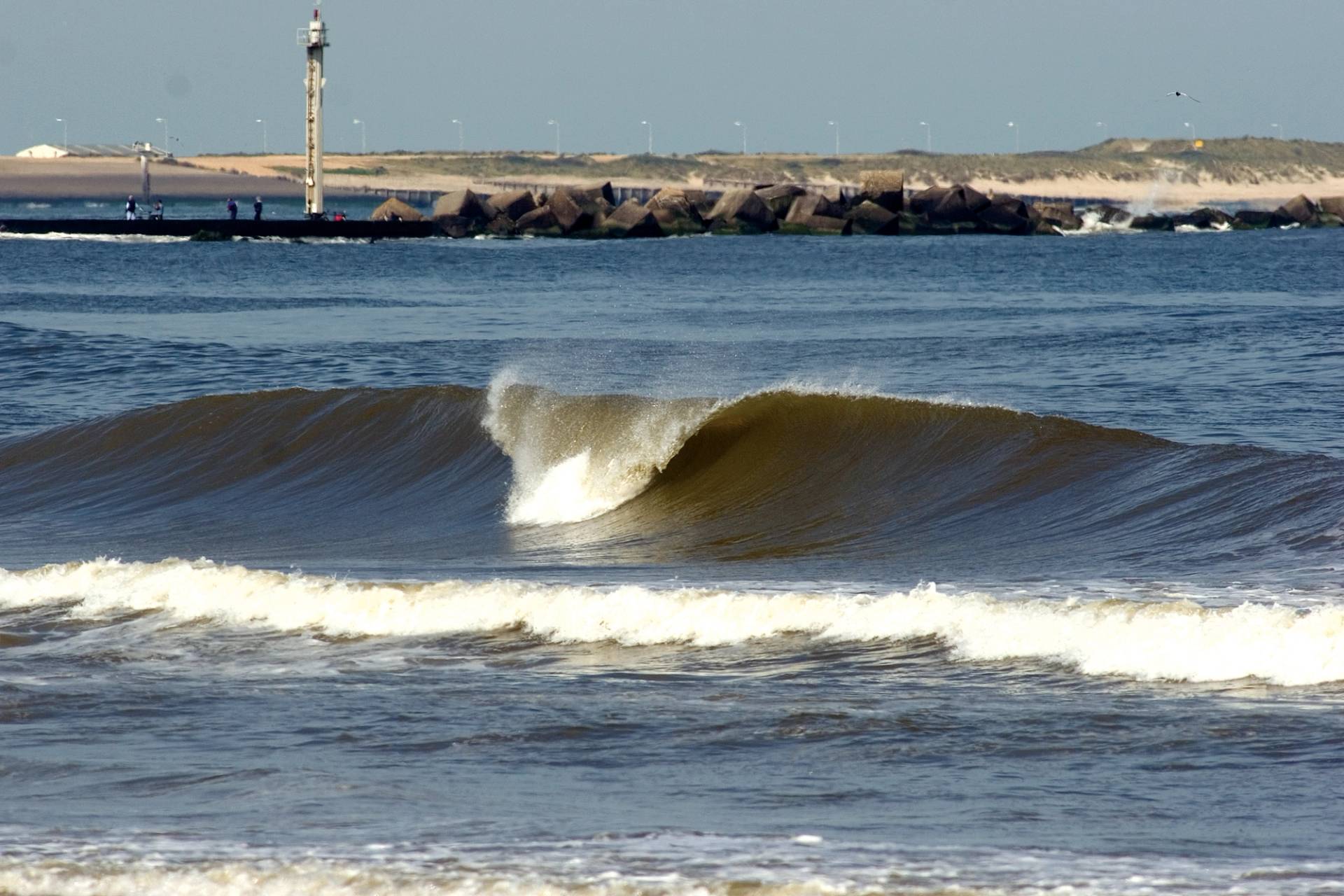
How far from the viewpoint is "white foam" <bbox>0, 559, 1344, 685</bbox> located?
7.18 m

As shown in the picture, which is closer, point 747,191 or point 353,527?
point 353,527

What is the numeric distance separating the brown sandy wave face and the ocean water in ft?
0.19

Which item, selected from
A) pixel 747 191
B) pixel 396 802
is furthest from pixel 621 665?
pixel 747 191

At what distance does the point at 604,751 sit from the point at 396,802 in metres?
0.91

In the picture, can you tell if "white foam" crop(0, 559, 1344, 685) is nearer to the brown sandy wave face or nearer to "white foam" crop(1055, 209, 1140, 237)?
the brown sandy wave face

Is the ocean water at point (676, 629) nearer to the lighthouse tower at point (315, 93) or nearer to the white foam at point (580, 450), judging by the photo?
the white foam at point (580, 450)

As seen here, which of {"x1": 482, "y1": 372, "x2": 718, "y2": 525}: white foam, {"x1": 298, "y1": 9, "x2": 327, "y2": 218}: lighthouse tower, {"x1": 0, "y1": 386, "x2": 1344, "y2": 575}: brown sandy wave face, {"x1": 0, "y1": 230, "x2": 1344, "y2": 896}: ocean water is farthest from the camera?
{"x1": 298, "y1": 9, "x2": 327, "y2": 218}: lighthouse tower

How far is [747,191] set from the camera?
287ft

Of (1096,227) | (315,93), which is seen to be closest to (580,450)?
(315,93)

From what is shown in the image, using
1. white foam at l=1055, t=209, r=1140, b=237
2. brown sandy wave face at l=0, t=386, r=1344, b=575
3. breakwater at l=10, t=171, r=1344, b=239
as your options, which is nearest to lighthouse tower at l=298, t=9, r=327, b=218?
breakwater at l=10, t=171, r=1344, b=239

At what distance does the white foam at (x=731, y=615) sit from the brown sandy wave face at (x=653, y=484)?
6.86 feet

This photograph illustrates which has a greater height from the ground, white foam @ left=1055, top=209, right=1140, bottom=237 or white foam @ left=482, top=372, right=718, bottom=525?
white foam @ left=1055, top=209, right=1140, bottom=237

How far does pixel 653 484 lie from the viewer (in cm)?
1394

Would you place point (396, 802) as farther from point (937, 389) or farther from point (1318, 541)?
point (937, 389)
